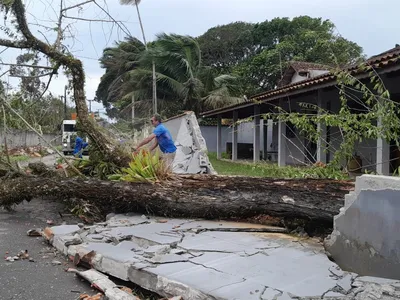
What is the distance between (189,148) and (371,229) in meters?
6.92

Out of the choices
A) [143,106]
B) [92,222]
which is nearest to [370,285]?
[92,222]

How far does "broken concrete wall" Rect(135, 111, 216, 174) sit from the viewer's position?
386 inches

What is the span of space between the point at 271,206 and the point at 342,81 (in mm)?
1931

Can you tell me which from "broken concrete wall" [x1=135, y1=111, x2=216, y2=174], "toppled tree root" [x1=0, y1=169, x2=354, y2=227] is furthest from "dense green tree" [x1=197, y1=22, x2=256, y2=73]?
"toppled tree root" [x1=0, y1=169, x2=354, y2=227]

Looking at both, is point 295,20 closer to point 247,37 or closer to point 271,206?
point 247,37

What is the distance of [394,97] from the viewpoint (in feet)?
39.9

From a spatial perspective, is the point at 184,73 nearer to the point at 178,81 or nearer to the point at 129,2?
the point at 178,81

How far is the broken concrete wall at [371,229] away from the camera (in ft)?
11.5

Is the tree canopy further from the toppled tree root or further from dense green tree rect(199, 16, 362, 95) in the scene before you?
the toppled tree root

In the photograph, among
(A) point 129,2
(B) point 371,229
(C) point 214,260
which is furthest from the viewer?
(A) point 129,2

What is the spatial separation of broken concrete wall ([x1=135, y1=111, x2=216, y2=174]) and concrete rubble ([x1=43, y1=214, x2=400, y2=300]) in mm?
3790

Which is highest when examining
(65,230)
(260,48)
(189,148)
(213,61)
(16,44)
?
(260,48)

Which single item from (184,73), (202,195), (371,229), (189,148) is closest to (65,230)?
(202,195)

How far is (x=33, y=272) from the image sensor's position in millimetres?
4594
